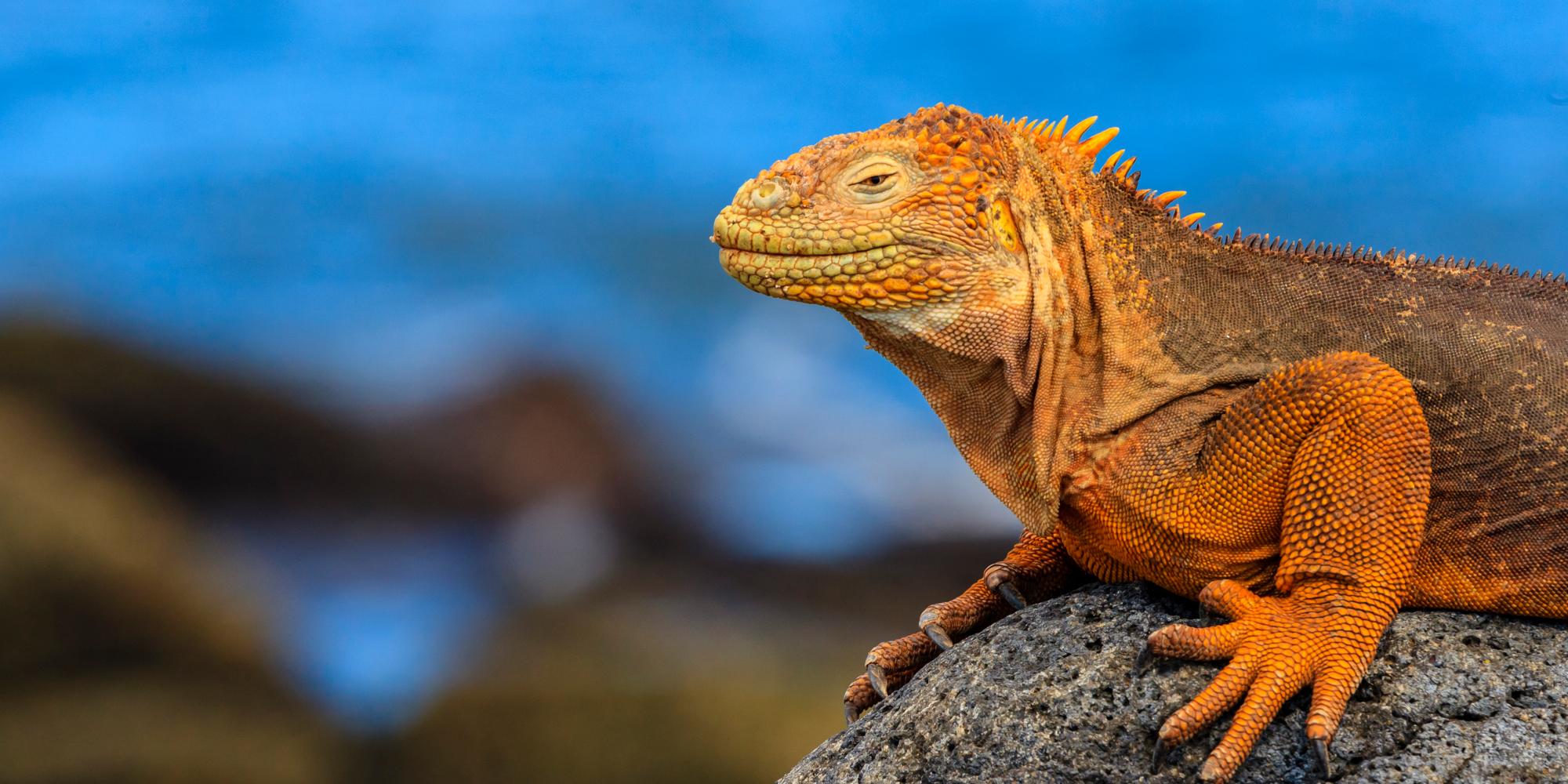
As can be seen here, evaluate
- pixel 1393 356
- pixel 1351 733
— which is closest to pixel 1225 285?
pixel 1393 356

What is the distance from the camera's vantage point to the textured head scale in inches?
158

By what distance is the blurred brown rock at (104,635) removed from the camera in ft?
28.8

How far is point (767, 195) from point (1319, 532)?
6.55 ft

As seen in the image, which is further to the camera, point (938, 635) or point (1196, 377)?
point (938, 635)

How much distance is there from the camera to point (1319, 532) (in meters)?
3.88

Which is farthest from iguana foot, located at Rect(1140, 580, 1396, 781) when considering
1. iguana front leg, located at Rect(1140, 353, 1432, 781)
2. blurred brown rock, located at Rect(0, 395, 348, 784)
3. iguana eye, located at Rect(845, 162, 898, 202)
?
blurred brown rock, located at Rect(0, 395, 348, 784)

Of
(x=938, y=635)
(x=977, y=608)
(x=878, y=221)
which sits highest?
(x=878, y=221)

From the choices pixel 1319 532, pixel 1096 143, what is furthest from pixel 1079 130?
pixel 1319 532

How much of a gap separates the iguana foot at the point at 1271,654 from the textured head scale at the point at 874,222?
1.29 meters

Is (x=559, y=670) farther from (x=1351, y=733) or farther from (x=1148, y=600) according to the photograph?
(x=1351, y=733)

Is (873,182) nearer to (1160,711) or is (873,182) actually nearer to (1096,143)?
(1096,143)

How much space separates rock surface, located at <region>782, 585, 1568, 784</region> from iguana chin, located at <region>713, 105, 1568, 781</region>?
0.12 m

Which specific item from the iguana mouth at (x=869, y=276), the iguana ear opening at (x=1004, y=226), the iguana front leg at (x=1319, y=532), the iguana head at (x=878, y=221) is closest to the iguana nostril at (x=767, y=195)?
the iguana head at (x=878, y=221)

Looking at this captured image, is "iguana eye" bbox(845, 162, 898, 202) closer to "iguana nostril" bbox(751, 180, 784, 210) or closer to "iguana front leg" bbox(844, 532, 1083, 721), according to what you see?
"iguana nostril" bbox(751, 180, 784, 210)
